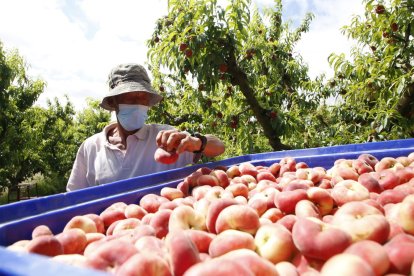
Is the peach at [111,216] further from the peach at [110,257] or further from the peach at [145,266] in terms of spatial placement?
the peach at [145,266]

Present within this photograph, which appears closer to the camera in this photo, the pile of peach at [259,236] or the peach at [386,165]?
the pile of peach at [259,236]

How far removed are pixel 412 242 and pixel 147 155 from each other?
2.01 meters

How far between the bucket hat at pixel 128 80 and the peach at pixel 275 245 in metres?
1.74

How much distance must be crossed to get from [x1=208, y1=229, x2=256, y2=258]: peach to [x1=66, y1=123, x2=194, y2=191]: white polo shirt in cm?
167

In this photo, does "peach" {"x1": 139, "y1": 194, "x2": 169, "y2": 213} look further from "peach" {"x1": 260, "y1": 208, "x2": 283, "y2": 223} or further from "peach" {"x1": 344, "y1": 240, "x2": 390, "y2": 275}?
"peach" {"x1": 344, "y1": 240, "x2": 390, "y2": 275}

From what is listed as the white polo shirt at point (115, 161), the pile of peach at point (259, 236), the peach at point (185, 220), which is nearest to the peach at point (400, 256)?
A: the pile of peach at point (259, 236)

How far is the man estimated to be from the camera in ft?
8.23

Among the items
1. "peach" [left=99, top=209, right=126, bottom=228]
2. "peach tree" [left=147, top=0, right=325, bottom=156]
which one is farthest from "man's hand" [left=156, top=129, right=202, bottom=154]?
"peach tree" [left=147, top=0, right=325, bottom=156]

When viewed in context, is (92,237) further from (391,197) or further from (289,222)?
(391,197)

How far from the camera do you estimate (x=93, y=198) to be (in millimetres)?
1538

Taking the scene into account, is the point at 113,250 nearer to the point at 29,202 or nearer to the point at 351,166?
the point at 29,202

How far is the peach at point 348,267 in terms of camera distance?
62cm

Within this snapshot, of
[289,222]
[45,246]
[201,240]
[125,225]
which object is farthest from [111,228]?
[289,222]

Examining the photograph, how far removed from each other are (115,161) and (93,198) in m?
1.02
